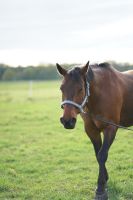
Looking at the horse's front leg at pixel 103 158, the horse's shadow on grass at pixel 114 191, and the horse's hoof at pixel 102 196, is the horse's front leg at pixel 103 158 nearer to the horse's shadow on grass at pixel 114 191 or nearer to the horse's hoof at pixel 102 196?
the horse's hoof at pixel 102 196

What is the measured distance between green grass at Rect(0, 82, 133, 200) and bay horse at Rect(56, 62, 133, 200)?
20.6 inches

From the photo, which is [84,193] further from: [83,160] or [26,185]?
[83,160]

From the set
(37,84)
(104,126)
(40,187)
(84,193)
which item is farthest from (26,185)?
(37,84)

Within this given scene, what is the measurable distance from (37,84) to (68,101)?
38.2 metres

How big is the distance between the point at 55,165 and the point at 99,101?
257 centimetres

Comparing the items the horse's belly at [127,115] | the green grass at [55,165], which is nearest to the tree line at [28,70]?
the green grass at [55,165]

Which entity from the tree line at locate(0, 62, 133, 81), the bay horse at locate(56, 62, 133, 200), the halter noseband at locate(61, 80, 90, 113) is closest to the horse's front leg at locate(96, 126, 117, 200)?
the bay horse at locate(56, 62, 133, 200)

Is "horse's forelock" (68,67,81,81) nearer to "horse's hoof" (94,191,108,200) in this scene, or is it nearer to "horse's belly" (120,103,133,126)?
"horse's belly" (120,103,133,126)

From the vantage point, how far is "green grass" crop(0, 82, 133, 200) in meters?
6.30

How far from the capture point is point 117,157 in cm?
859

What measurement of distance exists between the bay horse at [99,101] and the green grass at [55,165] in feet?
1.71

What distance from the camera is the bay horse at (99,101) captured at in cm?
533

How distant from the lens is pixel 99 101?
604 cm

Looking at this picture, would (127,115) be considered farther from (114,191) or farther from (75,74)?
(75,74)
